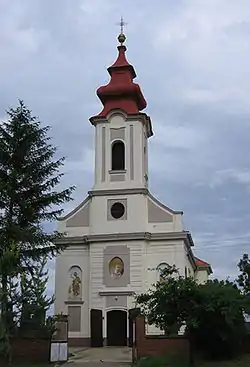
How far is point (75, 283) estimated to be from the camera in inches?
1572

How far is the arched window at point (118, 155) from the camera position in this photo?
42125 mm

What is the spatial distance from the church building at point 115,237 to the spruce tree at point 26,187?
850 centimetres

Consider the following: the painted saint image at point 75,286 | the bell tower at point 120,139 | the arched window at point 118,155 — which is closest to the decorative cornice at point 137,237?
the painted saint image at point 75,286

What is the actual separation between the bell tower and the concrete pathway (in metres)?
10.8

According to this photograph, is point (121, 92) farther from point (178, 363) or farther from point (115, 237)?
point (178, 363)

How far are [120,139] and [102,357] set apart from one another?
1639cm

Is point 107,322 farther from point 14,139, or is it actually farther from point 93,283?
point 14,139

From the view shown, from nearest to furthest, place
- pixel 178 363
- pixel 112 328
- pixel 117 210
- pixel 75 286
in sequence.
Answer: pixel 178 363 → pixel 112 328 → pixel 75 286 → pixel 117 210

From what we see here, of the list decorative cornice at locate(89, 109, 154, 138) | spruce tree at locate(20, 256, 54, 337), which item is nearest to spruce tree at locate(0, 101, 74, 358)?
spruce tree at locate(20, 256, 54, 337)

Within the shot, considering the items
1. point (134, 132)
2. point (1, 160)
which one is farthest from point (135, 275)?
point (1, 160)

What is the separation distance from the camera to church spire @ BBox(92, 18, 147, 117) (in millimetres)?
42656

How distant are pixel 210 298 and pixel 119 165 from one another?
62.4ft

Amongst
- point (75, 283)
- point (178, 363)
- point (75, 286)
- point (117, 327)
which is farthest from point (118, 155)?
point (178, 363)

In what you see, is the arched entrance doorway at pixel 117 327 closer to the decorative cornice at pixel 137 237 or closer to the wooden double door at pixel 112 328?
the wooden double door at pixel 112 328
